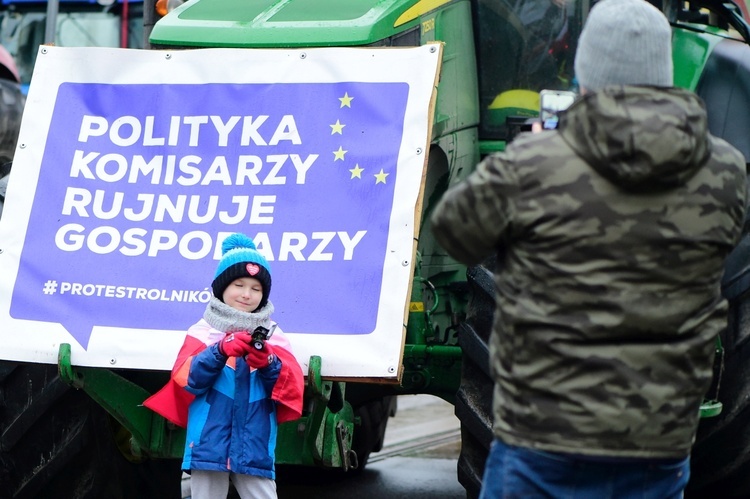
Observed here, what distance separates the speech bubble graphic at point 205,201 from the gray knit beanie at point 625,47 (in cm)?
180

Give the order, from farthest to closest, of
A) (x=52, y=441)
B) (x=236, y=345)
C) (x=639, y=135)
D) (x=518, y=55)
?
(x=518, y=55) < (x=52, y=441) < (x=236, y=345) < (x=639, y=135)

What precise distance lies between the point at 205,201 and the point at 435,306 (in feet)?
2.97

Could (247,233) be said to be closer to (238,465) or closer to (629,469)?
(238,465)

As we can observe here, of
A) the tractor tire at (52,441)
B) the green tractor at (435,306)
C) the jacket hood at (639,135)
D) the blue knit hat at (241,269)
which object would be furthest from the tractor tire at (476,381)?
the jacket hood at (639,135)

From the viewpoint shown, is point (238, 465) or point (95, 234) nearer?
point (238, 465)

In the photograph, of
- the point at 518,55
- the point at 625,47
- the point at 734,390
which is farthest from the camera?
the point at 518,55

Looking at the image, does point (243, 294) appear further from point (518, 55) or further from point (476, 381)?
point (518, 55)

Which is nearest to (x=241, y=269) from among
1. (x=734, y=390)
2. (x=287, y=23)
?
(x=287, y=23)

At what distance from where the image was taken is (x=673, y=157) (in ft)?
9.41

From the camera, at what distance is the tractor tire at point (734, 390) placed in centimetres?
492

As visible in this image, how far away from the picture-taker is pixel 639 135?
9.35ft

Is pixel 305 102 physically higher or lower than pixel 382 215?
higher

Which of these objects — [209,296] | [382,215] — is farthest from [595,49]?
[209,296]

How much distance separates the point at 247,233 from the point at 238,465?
31.5 inches
